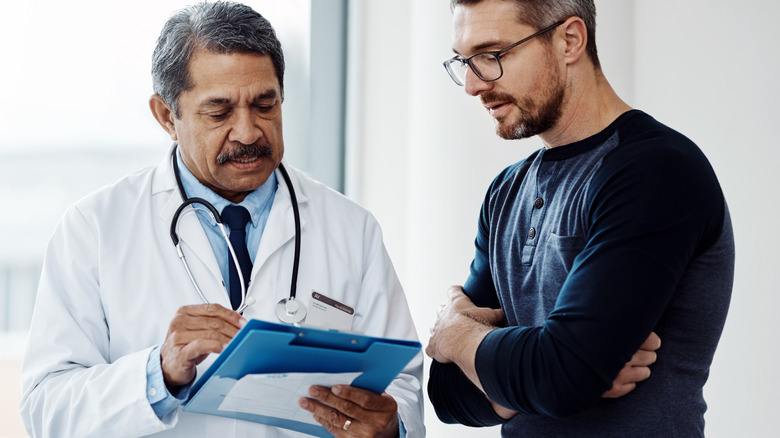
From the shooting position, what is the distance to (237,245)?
1470mm

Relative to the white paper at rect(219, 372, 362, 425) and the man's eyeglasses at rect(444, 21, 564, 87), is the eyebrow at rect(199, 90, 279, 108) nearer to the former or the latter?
the man's eyeglasses at rect(444, 21, 564, 87)

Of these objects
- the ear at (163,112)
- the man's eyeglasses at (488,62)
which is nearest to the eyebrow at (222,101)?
the ear at (163,112)

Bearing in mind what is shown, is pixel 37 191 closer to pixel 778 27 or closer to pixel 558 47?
pixel 558 47

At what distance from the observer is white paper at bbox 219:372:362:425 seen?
42.3 inches

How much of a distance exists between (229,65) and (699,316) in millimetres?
985

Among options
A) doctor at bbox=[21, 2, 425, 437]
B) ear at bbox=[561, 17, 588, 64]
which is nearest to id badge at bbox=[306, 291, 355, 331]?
doctor at bbox=[21, 2, 425, 437]

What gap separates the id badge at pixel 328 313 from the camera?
1.37 m

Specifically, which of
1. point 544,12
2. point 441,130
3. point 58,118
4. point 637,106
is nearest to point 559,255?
point 544,12

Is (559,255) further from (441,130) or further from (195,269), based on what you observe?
(441,130)

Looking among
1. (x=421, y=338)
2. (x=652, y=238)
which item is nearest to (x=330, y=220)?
(x=652, y=238)

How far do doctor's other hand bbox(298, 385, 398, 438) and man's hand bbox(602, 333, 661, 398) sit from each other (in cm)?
40

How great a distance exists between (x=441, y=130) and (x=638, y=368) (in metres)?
1.40

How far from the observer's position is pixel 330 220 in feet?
5.28

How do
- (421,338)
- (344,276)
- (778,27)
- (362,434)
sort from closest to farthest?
(362,434) < (344,276) < (778,27) < (421,338)
